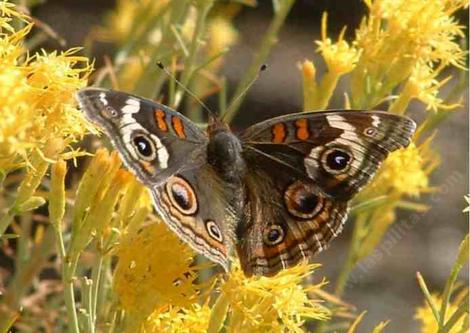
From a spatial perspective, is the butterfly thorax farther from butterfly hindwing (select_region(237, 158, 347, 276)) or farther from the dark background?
the dark background

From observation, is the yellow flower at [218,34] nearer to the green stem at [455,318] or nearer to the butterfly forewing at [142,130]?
the butterfly forewing at [142,130]

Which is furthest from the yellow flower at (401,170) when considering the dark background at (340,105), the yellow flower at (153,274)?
the dark background at (340,105)

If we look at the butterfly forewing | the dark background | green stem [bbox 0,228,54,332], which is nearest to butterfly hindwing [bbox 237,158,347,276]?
the butterfly forewing

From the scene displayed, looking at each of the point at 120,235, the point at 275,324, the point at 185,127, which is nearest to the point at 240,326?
the point at 275,324

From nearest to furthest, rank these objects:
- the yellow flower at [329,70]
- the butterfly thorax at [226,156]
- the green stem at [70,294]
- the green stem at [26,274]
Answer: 1. the green stem at [70,294]
2. the butterfly thorax at [226,156]
3. the yellow flower at [329,70]
4. the green stem at [26,274]

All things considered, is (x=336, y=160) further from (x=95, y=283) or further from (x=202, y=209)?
(x=95, y=283)

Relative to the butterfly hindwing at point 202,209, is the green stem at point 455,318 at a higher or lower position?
lower

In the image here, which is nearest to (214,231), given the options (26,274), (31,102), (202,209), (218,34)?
(202,209)
